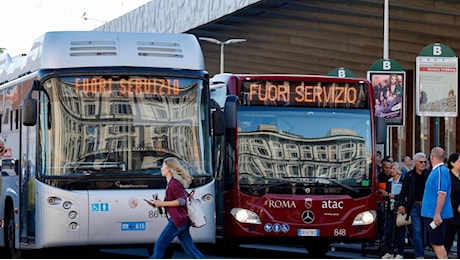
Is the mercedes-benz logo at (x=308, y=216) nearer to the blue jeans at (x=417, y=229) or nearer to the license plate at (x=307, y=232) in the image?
the license plate at (x=307, y=232)

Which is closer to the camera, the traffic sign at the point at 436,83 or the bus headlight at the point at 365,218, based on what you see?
the bus headlight at the point at 365,218

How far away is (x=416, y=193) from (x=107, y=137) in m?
5.07

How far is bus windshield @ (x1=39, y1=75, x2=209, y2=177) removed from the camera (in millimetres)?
17172

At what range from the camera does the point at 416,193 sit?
19547mm

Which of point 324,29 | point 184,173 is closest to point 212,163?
point 184,173

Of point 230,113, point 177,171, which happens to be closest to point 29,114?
point 177,171

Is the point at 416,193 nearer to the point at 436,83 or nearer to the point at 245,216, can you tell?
the point at 245,216

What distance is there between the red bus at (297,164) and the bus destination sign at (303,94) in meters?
0.02

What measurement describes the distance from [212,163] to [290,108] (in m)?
2.56

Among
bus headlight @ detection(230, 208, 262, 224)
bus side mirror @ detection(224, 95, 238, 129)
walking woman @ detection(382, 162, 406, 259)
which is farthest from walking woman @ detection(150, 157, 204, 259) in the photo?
walking woman @ detection(382, 162, 406, 259)

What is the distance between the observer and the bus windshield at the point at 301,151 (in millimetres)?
19609

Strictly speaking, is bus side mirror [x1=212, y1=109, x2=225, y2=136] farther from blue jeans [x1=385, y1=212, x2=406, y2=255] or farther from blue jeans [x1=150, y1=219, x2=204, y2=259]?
blue jeans [x1=385, y1=212, x2=406, y2=255]

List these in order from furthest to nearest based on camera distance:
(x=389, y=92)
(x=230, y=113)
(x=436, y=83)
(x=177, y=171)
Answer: (x=389, y=92) → (x=436, y=83) → (x=230, y=113) → (x=177, y=171)

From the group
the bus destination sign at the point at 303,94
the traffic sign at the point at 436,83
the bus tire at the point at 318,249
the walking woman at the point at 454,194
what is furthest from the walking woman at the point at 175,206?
the traffic sign at the point at 436,83
